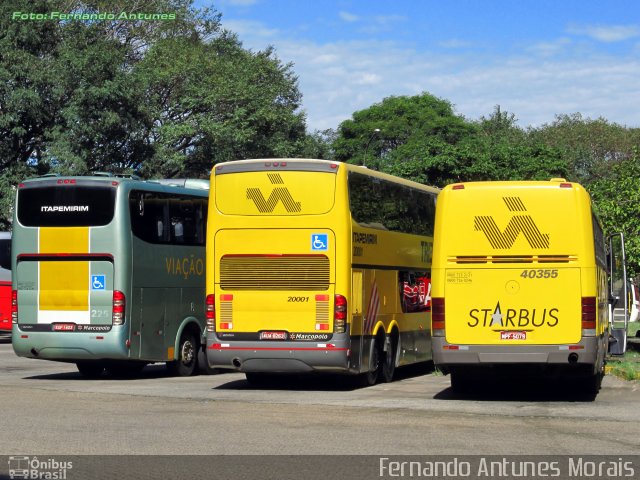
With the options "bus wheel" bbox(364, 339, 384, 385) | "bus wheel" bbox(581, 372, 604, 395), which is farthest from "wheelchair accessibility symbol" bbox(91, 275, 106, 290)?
"bus wheel" bbox(581, 372, 604, 395)

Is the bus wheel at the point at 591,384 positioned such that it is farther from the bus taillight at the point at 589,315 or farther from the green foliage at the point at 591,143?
the green foliage at the point at 591,143

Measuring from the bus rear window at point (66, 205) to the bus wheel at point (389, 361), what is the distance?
5446mm

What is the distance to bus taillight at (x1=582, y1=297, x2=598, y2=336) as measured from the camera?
53.6ft

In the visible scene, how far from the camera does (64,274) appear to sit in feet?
69.6

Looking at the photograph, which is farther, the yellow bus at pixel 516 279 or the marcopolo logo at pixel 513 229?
the marcopolo logo at pixel 513 229

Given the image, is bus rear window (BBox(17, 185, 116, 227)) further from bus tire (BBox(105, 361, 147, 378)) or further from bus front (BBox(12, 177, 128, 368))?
bus tire (BBox(105, 361, 147, 378))

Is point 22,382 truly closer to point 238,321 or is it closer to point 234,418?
point 238,321

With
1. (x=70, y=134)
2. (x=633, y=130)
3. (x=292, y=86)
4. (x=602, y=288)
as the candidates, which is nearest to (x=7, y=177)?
(x=70, y=134)

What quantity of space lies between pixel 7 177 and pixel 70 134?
3.12m

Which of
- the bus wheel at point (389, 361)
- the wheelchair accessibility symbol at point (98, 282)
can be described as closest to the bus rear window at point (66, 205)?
the wheelchair accessibility symbol at point (98, 282)

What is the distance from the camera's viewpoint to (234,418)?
1455 cm

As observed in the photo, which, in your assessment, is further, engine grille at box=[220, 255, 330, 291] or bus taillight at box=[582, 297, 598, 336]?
engine grille at box=[220, 255, 330, 291]

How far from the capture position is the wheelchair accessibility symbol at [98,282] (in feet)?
69.0

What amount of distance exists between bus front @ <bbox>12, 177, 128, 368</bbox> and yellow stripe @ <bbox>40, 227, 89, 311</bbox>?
0.06ft
